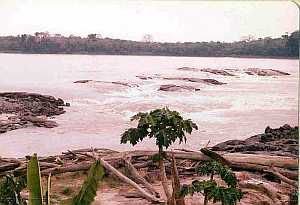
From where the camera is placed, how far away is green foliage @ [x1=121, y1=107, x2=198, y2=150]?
1887 millimetres

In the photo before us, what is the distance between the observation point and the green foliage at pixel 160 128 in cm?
189

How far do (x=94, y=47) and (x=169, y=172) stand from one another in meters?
0.59

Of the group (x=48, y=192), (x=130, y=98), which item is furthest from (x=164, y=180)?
(x=48, y=192)

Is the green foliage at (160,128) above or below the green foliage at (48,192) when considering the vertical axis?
above

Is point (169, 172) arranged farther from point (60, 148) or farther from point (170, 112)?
point (60, 148)

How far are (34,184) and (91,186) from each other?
0.22 m

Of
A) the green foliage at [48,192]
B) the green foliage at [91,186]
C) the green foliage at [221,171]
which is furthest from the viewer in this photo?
the green foliage at [221,171]

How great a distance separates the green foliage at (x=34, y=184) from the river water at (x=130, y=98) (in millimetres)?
227

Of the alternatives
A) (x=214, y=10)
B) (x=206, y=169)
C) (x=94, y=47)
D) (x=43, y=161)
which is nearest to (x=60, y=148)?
(x=43, y=161)

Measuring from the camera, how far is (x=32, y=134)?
192cm

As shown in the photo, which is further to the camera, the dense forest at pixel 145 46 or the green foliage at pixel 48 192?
the dense forest at pixel 145 46

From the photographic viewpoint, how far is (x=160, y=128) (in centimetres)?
188

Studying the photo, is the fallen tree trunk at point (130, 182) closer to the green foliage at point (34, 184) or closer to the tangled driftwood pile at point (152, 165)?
the tangled driftwood pile at point (152, 165)

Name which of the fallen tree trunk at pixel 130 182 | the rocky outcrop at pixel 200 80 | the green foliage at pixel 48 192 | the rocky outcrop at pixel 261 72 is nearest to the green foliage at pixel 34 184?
the green foliage at pixel 48 192
